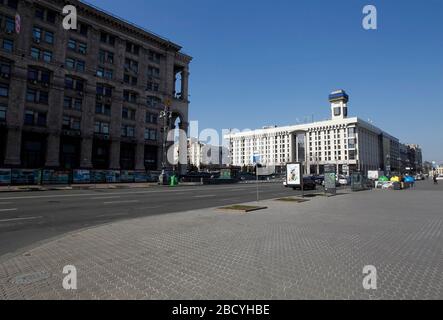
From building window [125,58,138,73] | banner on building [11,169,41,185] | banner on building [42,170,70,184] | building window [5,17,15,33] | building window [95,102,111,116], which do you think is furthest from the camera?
building window [125,58,138,73]

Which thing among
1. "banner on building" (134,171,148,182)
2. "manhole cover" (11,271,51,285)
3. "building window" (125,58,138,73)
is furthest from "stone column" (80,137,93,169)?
"manhole cover" (11,271,51,285)

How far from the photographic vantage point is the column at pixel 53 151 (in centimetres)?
4347

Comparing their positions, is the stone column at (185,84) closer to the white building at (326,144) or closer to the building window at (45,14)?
the building window at (45,14)

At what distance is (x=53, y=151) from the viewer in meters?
44.0

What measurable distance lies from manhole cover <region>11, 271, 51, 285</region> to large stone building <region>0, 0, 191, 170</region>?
39240 mm

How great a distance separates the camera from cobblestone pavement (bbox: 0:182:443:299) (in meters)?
3.98

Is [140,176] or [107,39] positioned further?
[107,39]

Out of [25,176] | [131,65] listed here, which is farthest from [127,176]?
[131,65]

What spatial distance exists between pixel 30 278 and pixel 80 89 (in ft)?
168

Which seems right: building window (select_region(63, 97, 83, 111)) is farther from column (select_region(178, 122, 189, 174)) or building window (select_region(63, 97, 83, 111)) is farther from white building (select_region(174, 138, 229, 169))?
white building (select_region(174, 138, 229, 169))

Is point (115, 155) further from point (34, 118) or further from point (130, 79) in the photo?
point (130, 79)

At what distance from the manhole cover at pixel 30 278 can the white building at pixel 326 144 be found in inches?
5401

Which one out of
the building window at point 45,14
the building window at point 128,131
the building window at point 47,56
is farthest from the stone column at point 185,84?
the building window at point 47,56

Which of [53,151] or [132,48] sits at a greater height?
[132,48]
